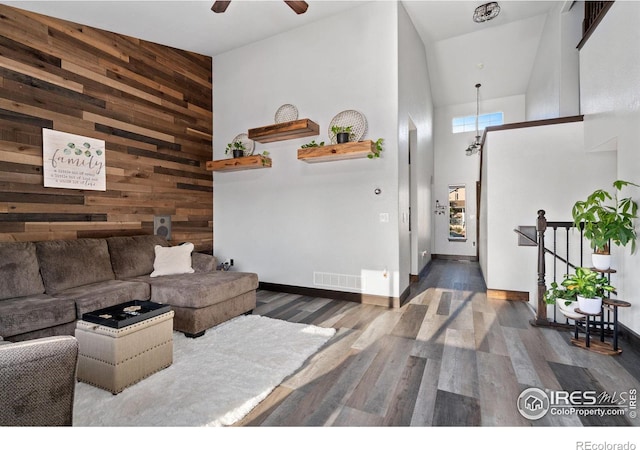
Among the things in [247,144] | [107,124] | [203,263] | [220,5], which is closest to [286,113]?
[247,144]

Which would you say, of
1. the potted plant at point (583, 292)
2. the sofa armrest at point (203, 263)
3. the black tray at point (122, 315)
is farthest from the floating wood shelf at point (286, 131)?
the potted plant at point (583, 292)

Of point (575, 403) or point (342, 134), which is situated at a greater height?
point (342, 134)

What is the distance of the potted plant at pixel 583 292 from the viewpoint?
2.49 meters

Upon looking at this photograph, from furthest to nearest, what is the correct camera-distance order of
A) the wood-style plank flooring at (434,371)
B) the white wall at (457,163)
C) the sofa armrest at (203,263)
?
1. the white wall at (457,163)
2. the sofa armrest at (203,263)
3. the wood-style plank flooring at (434,371)

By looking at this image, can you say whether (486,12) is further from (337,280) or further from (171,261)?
(171,261)

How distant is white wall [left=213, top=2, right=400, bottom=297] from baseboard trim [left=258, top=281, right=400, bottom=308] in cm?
7

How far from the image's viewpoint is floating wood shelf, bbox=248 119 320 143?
155 inches

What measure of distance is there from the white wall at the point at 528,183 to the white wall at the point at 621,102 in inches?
18.1

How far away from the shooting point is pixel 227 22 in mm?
4137

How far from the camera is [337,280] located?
13.4ft

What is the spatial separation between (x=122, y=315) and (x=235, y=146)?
315cm

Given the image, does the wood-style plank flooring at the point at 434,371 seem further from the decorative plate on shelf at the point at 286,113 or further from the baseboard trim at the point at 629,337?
the decorative plate on shelf at the point at 286,113
